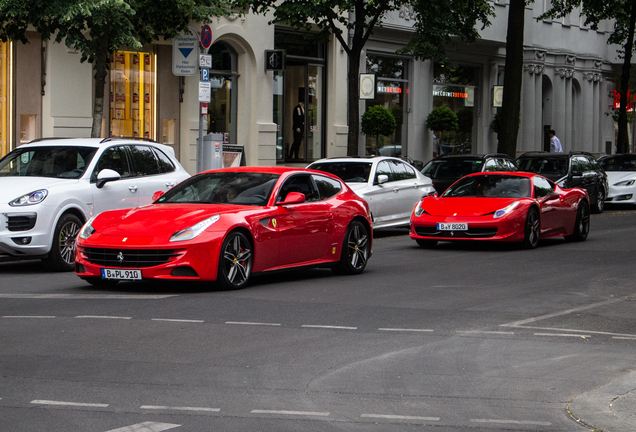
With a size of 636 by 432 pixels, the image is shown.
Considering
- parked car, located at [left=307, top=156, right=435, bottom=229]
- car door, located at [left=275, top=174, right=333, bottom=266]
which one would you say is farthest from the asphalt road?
parked car, located at [left=307, top=156, right=435, bottom=229]

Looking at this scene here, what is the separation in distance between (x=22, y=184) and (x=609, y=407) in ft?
30.4

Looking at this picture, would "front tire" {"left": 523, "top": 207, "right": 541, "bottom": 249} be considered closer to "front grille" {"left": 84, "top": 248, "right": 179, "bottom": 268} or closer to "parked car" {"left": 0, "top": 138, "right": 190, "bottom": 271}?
"parked car" {"left": 0, "top": 138, "right": 190, "bottom": 271}

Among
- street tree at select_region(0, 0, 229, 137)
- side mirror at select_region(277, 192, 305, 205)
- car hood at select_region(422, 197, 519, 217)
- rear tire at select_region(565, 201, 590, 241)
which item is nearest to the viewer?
side mirror at select_region(277, 192, 305, 205)

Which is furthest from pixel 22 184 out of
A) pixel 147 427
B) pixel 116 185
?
pixel 147 427

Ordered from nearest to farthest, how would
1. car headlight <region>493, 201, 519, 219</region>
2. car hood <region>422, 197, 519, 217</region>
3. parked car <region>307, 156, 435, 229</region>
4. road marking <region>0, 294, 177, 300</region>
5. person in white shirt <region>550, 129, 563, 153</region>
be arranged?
road marking <region>0, 294, 177, 300</region> → car headlight <region>493, 201, 519, 219</region> → car hood <region>422, 197, 519, 217</region> → parked car <region>307, 156, 435, 229</region> → person in white shirt <region>550, 129, 563, 153</region>

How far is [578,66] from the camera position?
50.8 meters

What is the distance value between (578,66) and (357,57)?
94.8 feet

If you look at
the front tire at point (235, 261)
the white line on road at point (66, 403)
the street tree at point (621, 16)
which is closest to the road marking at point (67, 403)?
the white line on road at point (66, 403)

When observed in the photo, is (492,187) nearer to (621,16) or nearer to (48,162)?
(48,162)

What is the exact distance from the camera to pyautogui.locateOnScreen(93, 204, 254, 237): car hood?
10.8m

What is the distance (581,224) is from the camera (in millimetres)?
18828

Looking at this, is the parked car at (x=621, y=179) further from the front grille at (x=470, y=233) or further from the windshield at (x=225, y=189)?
the windshield at (x=225, y=189)

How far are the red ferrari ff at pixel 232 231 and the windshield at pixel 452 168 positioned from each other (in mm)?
11260

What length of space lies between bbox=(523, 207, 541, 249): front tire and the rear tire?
1.68 metres
